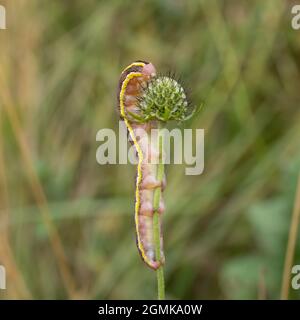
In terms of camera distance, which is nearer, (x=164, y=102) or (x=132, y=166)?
(x=164, y=102)

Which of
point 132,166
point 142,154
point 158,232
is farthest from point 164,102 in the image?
point 132,166

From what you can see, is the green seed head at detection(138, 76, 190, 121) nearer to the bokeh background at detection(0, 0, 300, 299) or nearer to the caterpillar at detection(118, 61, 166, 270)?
the caterpillar at detection(118, 61, 166, 270)

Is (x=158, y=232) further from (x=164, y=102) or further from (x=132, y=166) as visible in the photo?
(x=132, y=166)

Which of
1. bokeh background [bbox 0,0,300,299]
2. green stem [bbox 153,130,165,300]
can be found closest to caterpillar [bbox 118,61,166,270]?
green stem [bbox 153,130,165,300]

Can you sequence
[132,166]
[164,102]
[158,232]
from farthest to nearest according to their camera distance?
[132,166]
[164,102]
[158,232]

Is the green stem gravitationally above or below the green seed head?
below
